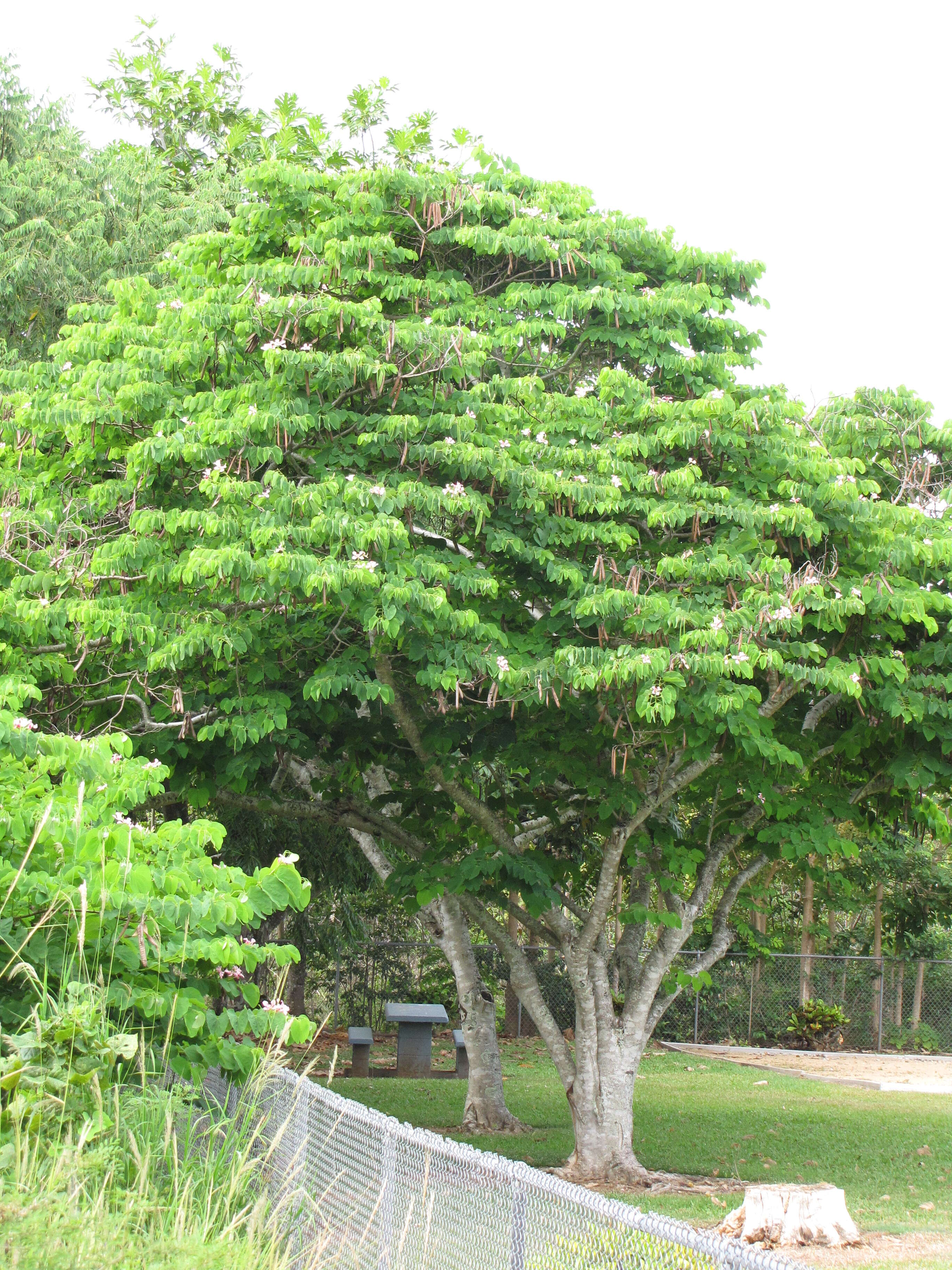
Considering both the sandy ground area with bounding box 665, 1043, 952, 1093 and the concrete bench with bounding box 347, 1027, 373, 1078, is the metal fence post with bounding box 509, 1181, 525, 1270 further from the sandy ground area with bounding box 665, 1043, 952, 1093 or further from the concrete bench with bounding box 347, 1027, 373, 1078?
the sandy ground area with bounding box 665, 1043, 952, 1093

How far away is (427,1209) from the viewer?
3.68m

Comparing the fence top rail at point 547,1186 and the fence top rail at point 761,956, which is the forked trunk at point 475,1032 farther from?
the fence top rail at point 761,956

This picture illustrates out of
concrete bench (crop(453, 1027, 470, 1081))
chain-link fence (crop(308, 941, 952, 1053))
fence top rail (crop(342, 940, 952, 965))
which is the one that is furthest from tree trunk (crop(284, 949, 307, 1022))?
concrete bench (crop(453, 1027, 470, 1081))

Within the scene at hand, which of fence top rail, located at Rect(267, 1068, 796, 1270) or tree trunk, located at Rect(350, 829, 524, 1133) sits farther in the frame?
tree trunk, located at Rect(350, 829, 524, 1133)

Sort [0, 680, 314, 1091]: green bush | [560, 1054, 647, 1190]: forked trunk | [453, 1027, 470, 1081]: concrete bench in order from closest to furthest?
[0, 680, 314, 1091]: green bush < [560, 1054, 647, 1190]: forked trunk < [453, 1027, 470, 1081]: concrete bench

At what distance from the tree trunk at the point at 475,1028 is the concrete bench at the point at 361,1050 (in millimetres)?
4699

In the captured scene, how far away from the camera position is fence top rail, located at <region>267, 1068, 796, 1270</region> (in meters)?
2.51

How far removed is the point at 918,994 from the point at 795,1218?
1633cm

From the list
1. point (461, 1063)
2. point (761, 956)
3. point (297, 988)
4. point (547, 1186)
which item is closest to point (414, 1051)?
point (461, 1063)

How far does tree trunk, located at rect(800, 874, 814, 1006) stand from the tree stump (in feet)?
47.4

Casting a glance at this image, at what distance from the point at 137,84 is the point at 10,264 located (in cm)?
795

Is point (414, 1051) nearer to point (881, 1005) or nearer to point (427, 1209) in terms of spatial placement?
point (881, 1005)

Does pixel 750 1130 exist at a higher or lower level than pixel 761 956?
lower

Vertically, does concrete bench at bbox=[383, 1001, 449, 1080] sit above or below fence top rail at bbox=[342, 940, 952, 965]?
below
